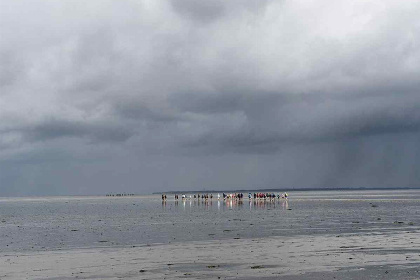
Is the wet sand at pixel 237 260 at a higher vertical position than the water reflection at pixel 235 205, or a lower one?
lower

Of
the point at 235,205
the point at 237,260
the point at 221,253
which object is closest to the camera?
the point at 237,260

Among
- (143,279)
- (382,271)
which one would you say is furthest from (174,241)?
(382,271)

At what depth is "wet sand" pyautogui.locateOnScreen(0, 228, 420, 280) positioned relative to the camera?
2614 cm

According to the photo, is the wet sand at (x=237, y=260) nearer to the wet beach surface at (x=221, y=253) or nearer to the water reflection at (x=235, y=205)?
the wet beach surface at (x=221, y=253)

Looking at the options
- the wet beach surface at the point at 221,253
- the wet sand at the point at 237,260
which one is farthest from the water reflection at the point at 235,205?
the wet sand at the point at 237,260

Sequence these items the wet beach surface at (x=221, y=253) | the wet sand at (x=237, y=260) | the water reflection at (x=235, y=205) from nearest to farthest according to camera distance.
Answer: the wet sand at (x=237, y=260), the wet beach surface at (x=221, y=253), the water reflection at (x=235, y=205)

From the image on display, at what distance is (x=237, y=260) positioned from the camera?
30.7 metres

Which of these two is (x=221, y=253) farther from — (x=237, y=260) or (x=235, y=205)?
(x=235, y=205)

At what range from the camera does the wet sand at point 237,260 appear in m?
→ 26.1

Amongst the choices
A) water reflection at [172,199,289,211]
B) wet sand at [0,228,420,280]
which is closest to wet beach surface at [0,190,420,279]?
wet sand at [0,228,420,280]

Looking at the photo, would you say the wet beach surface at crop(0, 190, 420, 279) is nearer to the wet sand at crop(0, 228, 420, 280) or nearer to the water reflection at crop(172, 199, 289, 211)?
the wet sand at crop(0, 228, 420, 280)

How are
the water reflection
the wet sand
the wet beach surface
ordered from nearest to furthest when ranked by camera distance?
the wet sand, the wet beach surface, the water reflection

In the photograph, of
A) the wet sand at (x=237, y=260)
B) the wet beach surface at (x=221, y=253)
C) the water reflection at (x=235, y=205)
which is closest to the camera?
the wet sand at (x=237, y=260)

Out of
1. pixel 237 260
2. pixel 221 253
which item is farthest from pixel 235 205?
pixel 237 260
